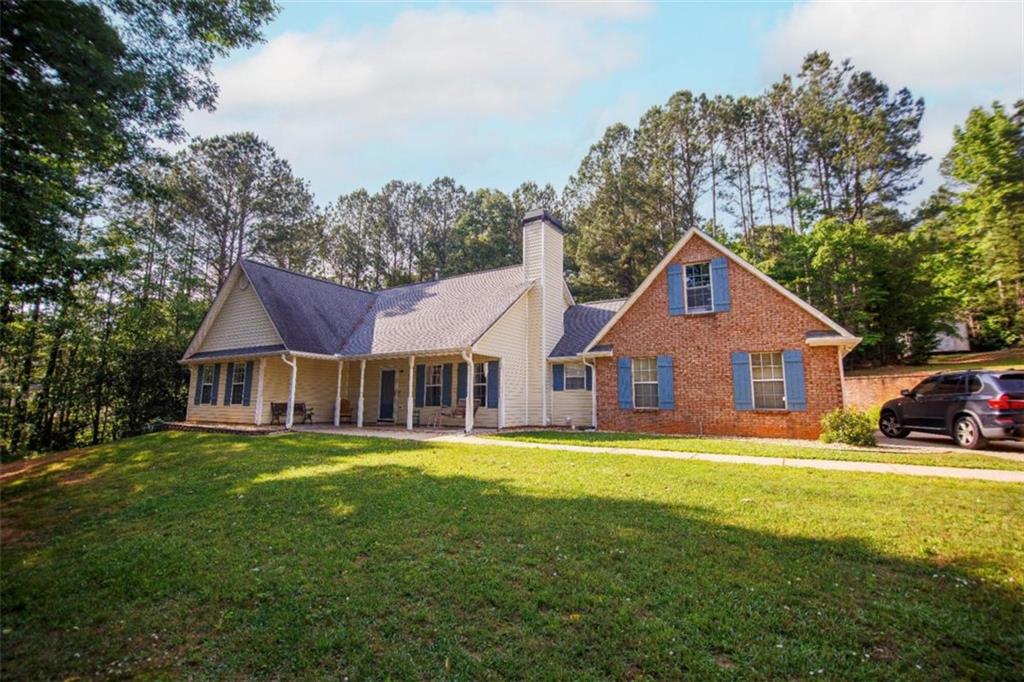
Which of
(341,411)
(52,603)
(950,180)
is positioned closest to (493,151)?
(341,411)

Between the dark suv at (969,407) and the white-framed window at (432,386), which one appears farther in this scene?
the white-framed window at (432,386)

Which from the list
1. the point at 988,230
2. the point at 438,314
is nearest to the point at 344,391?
the point at 438,314

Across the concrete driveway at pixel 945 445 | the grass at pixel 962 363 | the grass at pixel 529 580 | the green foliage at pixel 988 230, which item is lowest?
the grass at pixel 529 580

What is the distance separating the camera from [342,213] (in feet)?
135

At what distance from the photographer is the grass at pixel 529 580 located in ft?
9.52

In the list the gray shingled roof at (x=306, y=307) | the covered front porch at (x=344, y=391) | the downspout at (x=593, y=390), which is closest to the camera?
the downspout at (x=593, y=390)

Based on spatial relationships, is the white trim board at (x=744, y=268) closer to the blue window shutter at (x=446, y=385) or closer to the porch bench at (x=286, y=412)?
the blue window shutter at (x=446, y=385)

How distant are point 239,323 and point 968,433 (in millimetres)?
22460

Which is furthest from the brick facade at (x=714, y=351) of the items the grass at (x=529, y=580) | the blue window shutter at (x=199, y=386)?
the blue window shutter at (x=199, y=386)

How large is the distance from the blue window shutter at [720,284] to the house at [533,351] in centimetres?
3

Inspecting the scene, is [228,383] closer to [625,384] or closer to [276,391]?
[276,391]

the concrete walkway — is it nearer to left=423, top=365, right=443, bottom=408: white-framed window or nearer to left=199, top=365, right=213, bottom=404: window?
left=423, top=365, right=443, bottom=408: white-framed window

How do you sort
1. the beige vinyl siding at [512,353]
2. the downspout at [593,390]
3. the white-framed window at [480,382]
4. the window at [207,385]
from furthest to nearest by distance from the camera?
the window at [207,385], the white-framed window at [480,382], the beige vinyl siding at [512,353], the downspout at [593,390]

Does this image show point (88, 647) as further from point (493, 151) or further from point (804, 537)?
point (493, 151)
